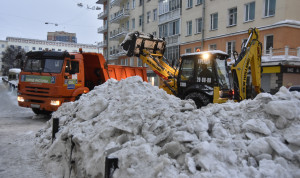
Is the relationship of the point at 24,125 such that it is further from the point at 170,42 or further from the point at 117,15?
the point at 117,15

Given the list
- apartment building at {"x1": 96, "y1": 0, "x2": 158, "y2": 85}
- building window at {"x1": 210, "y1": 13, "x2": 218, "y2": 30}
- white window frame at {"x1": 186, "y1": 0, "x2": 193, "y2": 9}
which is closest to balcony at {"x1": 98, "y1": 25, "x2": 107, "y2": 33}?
apartment building at {"x1": 96, "y1": 0, "x2": 158, "y2": 85}

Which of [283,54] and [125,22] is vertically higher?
[125,22]

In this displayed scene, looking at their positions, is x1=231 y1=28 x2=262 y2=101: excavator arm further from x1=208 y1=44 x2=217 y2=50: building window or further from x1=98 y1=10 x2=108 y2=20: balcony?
x1=98 y1=10 x2=108 y2=20: balcony

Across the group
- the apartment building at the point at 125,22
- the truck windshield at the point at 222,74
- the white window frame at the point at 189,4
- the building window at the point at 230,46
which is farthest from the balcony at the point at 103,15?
the truck windshield at the point at 222,74

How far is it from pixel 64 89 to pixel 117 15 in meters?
32.4

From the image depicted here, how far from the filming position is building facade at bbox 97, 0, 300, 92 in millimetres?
17297

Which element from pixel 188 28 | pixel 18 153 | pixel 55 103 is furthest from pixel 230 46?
pixel 18 153

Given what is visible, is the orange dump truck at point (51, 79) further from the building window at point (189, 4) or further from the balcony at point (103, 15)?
the balcony at point (103, 15)

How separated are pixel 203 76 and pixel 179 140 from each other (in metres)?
4.76

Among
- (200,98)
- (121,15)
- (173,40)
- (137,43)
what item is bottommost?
(200,98)

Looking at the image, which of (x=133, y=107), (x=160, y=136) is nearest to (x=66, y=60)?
(x=133, y=107)

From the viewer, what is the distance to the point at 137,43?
1023 cm

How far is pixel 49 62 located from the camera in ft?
30.4

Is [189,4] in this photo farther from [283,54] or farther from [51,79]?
[51,79]
